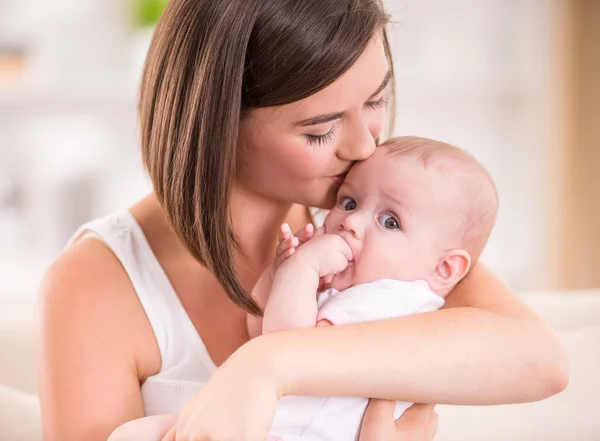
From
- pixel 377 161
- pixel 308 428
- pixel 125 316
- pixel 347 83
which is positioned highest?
pixel 347 83

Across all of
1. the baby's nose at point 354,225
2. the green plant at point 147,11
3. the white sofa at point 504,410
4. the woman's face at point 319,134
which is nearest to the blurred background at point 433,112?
the green plant at point 147,11

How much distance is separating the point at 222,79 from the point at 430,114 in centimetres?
269

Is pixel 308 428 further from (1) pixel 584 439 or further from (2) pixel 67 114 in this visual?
(2) pixel 67 114

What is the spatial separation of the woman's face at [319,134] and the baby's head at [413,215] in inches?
1.8

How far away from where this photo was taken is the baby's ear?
140 centimetres

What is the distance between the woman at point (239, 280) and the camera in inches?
48.0

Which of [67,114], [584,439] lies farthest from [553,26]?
[584,439]

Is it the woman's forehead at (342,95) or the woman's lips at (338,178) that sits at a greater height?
the woman's forehead at (342,95)

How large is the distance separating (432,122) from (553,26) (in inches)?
26.7

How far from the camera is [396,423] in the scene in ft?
4.30

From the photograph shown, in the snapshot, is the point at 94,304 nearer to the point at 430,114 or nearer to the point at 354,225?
the point at 354,225

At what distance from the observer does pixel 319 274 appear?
1.30 meters

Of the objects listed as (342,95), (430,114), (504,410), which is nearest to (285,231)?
(342,95)

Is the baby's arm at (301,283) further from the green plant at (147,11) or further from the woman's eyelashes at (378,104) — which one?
the green plant at (147,11)
